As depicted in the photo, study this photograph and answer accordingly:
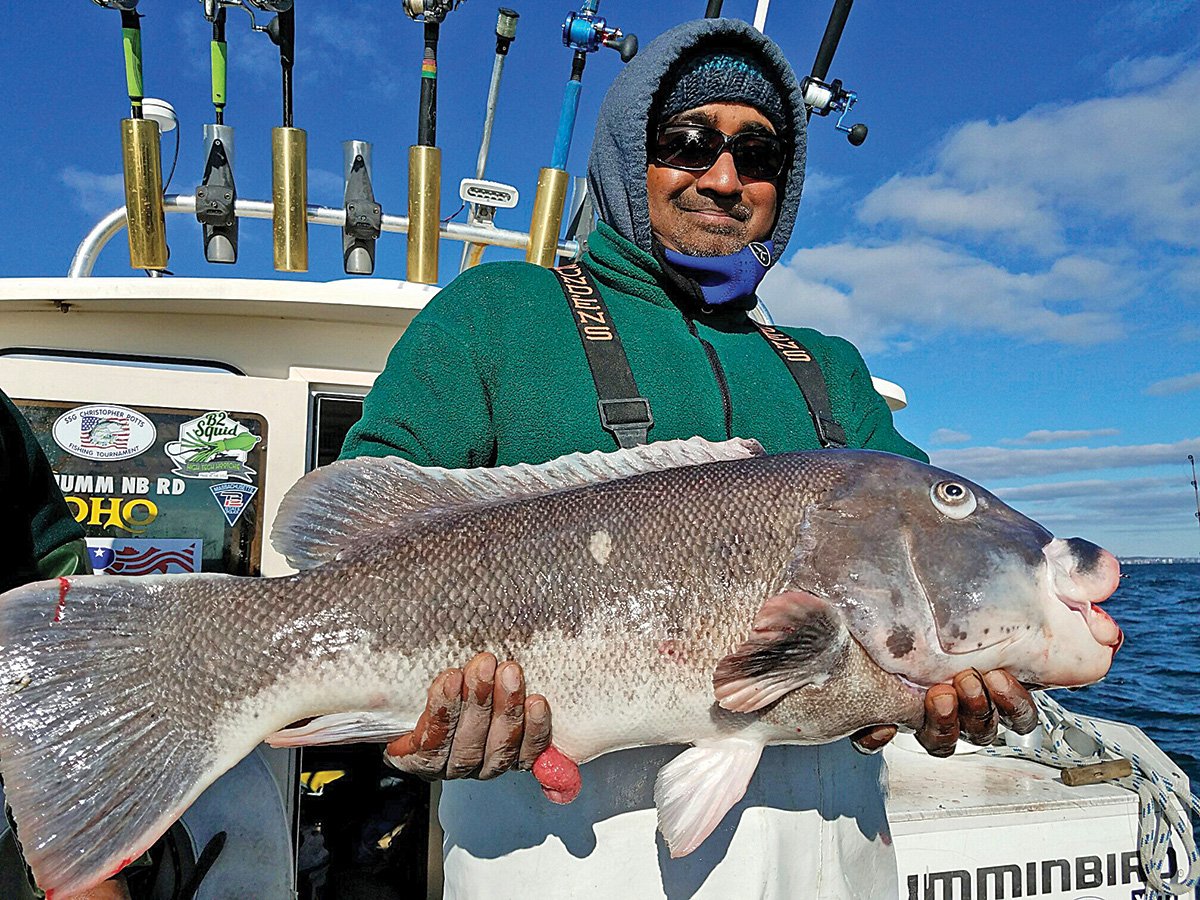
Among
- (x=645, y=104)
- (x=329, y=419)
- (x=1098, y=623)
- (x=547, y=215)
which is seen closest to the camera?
(x=1098, y=623)

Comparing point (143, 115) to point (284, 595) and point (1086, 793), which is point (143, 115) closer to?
point (284, 595)

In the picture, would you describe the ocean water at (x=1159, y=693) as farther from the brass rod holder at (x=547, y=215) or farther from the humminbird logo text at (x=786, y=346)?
the brass rod holder at (x=547, y=215)

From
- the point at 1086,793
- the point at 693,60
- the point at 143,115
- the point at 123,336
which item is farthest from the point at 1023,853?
the point at 143,115

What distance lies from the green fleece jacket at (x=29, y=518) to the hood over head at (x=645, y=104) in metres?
1.99

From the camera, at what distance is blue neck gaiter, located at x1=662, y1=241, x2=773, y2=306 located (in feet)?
8.36

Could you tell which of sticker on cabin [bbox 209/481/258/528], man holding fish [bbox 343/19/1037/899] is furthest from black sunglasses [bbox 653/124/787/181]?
sticker on cabin [bbox 209/481/258/528]

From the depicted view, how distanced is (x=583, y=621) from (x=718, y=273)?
1216 millimetres

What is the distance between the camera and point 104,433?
12.1 feet

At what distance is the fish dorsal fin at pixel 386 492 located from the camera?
76.0 inches

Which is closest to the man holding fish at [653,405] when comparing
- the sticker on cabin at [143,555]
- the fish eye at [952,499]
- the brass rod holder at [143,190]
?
the fish eye at [952,499]

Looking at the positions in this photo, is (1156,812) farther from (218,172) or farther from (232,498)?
(218,172)

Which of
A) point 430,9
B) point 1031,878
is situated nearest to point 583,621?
point 1031,878

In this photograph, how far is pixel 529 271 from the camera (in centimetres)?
240

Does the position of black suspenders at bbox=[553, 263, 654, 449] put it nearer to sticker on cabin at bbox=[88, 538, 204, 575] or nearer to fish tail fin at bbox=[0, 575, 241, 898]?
fish tail fin at bbox=[0, 575, 241, 898]
